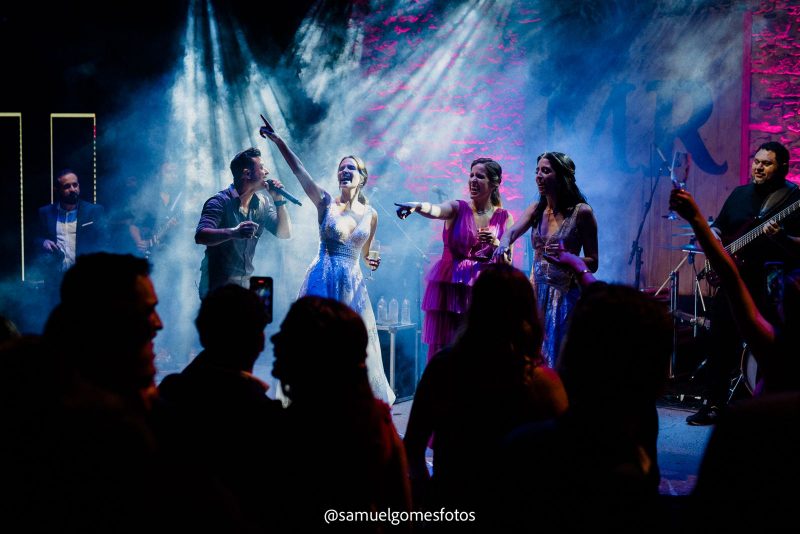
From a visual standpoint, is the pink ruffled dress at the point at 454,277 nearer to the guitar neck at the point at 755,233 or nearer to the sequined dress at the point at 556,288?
the sequined dress at the point at 556,288

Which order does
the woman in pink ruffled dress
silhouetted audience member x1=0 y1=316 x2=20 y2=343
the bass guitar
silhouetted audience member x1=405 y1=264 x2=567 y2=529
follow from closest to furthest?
1. silhouetted audience member x1=405 y1=264 x2=567 y2=529
2. silhouetted audience member x1=0 y1=316 x2=20 y2=343
3. the woman in pink ruffled dress
4. the bass guitar

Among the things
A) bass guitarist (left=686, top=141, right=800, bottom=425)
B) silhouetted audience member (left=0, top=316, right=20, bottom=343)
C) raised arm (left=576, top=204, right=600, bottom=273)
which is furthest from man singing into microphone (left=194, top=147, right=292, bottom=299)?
Answer: bass guitarist (left=686, top=141, right=800, bottom=425)

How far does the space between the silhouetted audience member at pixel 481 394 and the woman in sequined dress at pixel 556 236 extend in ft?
7.91

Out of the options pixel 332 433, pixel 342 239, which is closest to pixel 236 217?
pixel 342 239

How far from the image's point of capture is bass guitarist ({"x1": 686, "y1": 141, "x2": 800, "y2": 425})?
535 centimetres

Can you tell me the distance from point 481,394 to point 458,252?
2.93 meters

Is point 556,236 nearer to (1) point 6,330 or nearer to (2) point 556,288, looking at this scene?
(2) point 556,288

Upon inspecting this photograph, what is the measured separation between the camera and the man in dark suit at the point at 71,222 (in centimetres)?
724

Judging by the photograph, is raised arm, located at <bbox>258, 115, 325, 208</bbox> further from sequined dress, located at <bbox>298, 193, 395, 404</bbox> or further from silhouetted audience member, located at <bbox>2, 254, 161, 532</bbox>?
silhouetted audience member, located at <bbox>2, 254, 161, 532</bbox>

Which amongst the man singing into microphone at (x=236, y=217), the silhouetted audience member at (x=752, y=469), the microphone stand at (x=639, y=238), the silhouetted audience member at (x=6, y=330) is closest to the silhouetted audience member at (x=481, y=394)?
the silhouetted audience member at (x=752, y=469)

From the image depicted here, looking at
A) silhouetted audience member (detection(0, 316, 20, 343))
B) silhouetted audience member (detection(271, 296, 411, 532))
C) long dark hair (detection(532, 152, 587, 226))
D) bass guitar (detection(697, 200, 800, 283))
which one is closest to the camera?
silhouetted audience member (detection(271, 296, 411, 532))

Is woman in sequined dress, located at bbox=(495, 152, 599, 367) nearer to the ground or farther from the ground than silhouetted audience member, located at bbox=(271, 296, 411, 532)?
farther from the ground

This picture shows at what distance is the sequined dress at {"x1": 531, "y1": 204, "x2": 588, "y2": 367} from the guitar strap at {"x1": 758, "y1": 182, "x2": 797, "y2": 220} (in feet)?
5.82

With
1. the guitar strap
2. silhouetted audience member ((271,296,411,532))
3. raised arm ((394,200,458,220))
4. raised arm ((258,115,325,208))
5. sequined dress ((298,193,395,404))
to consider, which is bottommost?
silhouetted audience member ((271,296,411,532))
